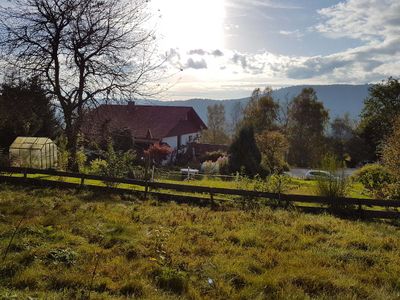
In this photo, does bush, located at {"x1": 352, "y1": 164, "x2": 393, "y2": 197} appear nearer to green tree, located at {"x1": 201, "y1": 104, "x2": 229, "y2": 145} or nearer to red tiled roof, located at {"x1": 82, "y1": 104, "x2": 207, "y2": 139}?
red tiled roof, located at {"x1": 82, "y1": 104, "x2": 207, "y2": 139}

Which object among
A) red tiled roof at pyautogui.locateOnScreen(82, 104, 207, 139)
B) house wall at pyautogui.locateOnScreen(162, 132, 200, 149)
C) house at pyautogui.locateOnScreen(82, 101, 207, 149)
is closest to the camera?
house at pyautogui.locateOnScreen(82, 101, 207, 149)

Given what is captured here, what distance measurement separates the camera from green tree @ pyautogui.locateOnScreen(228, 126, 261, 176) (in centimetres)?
2666

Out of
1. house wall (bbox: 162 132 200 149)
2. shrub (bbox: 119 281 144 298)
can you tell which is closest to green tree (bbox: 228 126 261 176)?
house wall (bbox: 162 132 200 149)

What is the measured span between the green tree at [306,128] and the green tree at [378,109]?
7.20m

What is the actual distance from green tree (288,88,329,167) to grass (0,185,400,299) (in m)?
43.0

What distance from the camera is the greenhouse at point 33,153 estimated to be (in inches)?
798

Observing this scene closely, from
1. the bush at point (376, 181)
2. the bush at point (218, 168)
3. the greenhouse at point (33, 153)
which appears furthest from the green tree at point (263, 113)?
the greenhouse at point (33, 153)

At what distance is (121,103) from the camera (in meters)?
17.0

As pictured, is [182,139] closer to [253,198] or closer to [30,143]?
[30,143]

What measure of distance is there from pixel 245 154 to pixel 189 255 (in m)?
20.2

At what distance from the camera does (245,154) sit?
2673 cm

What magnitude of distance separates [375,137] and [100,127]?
3653 centimetres

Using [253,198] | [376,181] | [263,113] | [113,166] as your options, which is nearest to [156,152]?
[376,181]

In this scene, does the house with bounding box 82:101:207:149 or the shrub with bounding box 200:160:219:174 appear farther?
the house with bounding box 82:101:207:149
